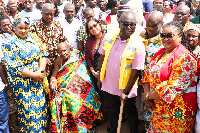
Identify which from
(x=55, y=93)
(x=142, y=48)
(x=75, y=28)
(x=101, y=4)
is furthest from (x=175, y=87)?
(x=101, y=4)

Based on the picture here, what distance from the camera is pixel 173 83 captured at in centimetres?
242

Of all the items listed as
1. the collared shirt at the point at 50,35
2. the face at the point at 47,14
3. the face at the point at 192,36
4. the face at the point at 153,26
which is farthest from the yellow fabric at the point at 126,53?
the face at the point at 47,14

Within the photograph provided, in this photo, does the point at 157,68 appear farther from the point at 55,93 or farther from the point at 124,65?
the point at 55,93

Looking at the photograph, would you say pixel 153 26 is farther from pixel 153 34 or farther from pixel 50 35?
pixel 50 35

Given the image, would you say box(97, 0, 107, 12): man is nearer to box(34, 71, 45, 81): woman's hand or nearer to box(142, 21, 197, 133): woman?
box(34, 71, 45, 81): woman's hand

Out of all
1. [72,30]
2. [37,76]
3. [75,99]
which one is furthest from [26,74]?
[72,30]

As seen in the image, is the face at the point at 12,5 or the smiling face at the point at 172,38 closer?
the smiling face at the point at 172,38

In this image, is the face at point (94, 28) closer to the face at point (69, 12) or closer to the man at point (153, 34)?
the man at point (153, 34)

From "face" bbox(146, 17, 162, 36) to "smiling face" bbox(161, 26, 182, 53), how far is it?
781 millimetres

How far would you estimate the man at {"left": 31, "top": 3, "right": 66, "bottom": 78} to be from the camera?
3847mm

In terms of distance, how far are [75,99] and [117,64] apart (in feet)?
3.43

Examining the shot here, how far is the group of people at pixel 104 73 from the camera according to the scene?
2.51 meters

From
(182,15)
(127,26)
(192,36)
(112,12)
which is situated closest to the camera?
(127,26)

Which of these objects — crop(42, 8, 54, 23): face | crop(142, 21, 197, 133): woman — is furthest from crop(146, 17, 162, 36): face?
crop(42, 8, 54, 23): face
